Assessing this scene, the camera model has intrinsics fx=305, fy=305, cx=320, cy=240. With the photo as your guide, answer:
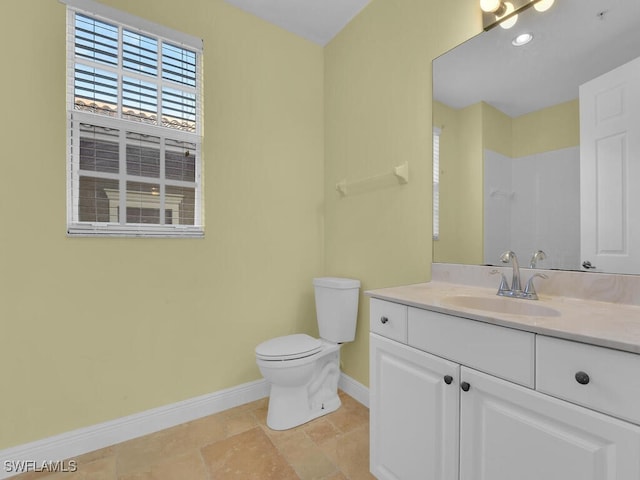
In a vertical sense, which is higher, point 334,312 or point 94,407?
point 334,312

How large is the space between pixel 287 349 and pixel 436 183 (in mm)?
1271

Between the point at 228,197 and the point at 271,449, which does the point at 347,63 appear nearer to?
the point at 228,197

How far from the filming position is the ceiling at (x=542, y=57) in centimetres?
114

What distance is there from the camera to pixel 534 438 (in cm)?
83

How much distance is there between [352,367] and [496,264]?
1.25m

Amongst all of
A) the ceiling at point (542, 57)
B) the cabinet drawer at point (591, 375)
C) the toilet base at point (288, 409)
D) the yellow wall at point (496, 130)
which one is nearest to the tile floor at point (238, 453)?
the toilet base at point (288, 409)

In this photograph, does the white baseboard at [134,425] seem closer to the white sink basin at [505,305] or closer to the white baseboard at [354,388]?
the white baseboard at [354,388]

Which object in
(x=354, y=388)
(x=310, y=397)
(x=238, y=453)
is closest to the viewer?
(x=238, y=453)

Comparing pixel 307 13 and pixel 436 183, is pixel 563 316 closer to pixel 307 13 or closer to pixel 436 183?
pixel 436 183

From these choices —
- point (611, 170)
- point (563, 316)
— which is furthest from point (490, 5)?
point (563, 316)

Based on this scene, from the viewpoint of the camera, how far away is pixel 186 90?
1.92m

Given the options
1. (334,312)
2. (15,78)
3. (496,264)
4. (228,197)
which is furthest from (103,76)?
(496,264)

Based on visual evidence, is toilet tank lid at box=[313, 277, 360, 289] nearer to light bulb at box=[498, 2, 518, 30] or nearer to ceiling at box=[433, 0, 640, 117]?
ceiling at box=[433, 0, 640, 117]

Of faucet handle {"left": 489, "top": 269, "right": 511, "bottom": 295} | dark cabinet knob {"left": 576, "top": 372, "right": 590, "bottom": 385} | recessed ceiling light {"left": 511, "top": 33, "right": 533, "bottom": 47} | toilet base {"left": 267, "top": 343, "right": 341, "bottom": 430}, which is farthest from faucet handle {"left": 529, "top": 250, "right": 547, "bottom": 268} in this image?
toilet base {"left": 267, "top": 343, "right": 341, "bottom": 430}
